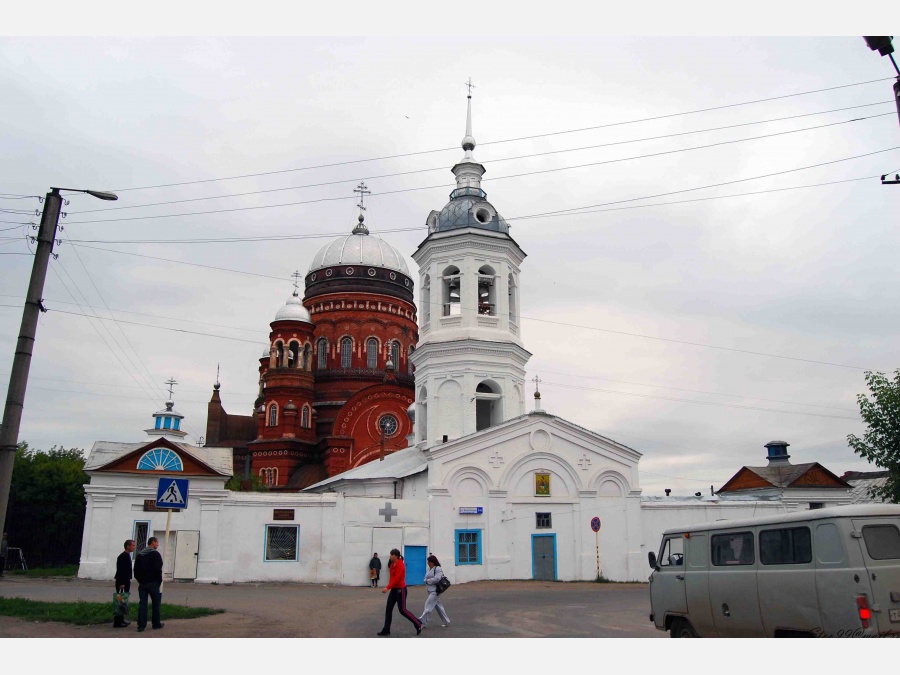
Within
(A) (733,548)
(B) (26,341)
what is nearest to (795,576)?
(A) (733,548)

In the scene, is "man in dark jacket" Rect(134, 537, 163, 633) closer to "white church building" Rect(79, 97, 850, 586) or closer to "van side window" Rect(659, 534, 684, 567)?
"van side window" Rect(659, 534, 684, 567)

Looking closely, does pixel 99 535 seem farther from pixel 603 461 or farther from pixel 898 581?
pixel 898 581

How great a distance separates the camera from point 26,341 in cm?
1473

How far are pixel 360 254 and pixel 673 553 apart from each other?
4432 centimetres

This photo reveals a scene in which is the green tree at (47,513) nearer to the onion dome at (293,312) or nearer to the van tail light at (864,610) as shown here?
the onion dome at (293,312)

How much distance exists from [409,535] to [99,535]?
33.5 feet

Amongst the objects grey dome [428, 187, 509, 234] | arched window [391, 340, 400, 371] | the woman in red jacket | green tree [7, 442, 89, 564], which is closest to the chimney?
grey dome [428, 187, 509, 234]

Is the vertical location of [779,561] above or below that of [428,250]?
below

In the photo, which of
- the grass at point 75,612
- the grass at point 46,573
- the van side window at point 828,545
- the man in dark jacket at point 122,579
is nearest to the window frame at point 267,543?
the grass at point 46,573

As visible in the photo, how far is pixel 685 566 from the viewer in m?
11.7

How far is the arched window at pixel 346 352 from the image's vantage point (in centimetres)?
5047

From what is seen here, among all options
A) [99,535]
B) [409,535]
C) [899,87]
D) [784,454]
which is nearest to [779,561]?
[899,87]

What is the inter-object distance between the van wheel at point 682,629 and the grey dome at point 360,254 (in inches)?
1733

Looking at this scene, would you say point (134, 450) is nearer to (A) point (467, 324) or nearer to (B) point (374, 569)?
(B) point (374, 569)
